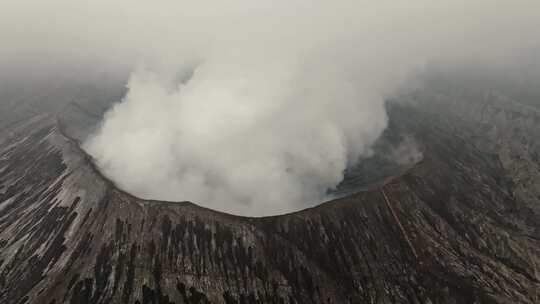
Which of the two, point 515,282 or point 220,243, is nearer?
point 220,243

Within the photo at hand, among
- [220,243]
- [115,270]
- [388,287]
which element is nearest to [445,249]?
[388,287]

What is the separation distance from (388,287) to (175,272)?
7351cm

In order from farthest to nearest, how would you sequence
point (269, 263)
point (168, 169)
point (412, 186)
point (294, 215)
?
point (168, 169) → point (412, 186) → point (294, 215) → point (269, 263)

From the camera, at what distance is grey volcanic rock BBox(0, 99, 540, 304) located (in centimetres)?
12044

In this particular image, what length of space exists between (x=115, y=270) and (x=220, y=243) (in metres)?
34.3

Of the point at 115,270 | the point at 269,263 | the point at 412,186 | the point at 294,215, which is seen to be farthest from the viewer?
the point at 412,186

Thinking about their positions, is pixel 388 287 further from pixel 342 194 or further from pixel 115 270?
pixel 115 270

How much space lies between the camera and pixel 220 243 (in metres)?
132

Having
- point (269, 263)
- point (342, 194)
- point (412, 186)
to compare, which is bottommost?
point (342, 194)

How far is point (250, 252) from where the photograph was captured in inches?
5172

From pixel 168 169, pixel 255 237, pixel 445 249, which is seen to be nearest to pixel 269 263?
pixel 255 237

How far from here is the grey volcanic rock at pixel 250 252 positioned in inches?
4742

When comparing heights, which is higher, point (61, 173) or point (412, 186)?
point (61, 173)

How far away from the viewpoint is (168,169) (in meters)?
194
